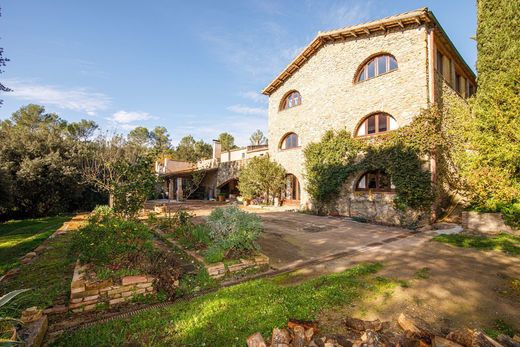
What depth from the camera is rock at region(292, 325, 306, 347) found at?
2.56 m

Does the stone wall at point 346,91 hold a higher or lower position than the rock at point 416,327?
higher

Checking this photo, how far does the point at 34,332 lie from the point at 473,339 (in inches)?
183

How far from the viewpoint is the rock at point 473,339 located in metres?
2.37

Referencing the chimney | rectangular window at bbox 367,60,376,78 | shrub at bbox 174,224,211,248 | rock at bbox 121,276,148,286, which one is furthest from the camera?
the chimney

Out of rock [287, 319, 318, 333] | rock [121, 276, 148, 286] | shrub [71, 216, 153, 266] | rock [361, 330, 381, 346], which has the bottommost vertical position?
rock [287, 319, 318, 333]

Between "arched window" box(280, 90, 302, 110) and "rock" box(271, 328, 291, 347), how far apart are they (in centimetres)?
1556

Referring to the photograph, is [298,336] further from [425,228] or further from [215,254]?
[425,228]

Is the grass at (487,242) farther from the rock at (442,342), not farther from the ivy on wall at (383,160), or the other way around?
the rock at (442,342)

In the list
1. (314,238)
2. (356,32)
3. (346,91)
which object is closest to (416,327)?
(314,238)

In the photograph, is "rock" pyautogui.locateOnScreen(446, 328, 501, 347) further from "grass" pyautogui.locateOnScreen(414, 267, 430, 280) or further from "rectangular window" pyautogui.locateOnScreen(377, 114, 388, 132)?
"rectangular window" pyautogui.locateOnScreen(377, 114, 388, 132)

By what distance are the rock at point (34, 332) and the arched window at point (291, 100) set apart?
16.1 meters

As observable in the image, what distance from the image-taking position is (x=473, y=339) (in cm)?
243

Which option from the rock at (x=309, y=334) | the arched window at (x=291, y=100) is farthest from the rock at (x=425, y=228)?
the arched window at (x=291, y=100)

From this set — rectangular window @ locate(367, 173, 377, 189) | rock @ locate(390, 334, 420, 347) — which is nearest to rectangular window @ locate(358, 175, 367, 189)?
rectangular window @ locate(367, 173, 377, 189)
